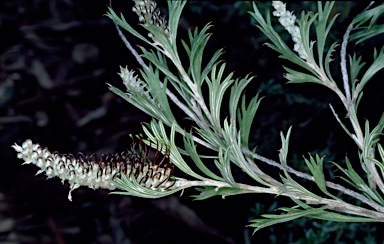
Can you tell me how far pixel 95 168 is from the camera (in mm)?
289

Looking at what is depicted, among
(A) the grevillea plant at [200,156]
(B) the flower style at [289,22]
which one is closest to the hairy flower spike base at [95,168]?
(A) the grevillea plant at [200,156]

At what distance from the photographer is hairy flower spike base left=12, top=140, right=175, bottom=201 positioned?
0.28m

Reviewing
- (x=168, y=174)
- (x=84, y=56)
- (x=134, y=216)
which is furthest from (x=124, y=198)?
(x=168, y=174)

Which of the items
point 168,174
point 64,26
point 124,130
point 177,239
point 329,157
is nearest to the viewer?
point 168,174

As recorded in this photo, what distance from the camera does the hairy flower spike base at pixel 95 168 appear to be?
11.2 inches

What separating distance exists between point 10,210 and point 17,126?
0.15 metres

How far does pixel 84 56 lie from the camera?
107 centimetres

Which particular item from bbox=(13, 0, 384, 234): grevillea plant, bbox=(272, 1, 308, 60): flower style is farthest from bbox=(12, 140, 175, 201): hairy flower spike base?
bbox=(272, 1, 308, 60): flower style

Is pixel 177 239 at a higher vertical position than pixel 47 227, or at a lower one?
lower

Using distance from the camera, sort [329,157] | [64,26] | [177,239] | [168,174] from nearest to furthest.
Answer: [168,174] → [329,157] → [177,239] → [64,26]

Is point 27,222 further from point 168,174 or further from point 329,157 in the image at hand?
point 168,174

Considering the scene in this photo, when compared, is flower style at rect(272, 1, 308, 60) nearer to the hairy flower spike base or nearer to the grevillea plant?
the grevillea plant

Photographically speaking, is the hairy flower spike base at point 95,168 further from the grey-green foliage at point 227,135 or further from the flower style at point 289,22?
the flower style at point 289,22

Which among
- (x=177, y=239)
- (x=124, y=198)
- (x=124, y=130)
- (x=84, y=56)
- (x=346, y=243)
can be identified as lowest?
(x=346, y=243)
